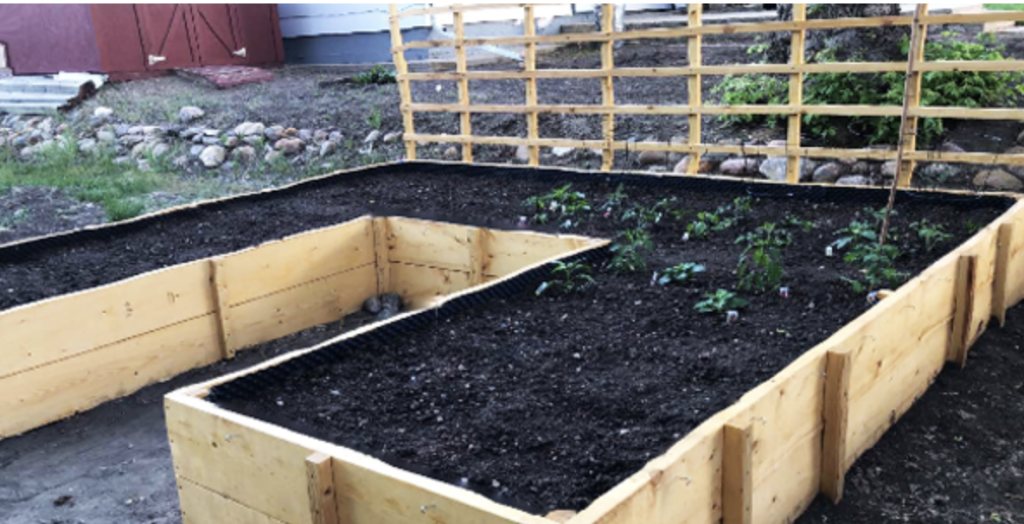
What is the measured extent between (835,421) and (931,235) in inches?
73.1

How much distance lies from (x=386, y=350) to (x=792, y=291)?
189 centimetres

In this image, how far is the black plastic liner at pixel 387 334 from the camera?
320 cm

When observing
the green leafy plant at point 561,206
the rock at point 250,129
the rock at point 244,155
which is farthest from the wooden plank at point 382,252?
the rock at point 250,129

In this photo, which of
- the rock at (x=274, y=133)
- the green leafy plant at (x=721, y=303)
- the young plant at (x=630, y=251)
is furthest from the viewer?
the rock at (x=274, y=133)

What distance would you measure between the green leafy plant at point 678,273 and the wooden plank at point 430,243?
149 cm

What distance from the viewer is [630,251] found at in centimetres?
475

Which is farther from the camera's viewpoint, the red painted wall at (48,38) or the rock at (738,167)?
the red painted wall at (48,38)

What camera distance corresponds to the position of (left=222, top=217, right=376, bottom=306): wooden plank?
5.20 metres

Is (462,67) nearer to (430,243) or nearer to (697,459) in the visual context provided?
(430,243)

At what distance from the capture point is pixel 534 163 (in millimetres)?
7352

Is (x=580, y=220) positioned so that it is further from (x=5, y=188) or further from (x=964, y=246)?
(x=5, y=188)

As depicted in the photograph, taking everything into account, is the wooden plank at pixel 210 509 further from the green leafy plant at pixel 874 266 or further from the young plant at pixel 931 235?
the young plant at pixel 931 235

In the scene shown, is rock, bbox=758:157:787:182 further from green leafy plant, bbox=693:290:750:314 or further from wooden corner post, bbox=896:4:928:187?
green leafy plant, bbox=693:290:750:314

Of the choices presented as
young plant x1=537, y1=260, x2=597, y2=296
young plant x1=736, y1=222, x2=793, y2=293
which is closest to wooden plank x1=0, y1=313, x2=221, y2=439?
young plant x1=537, y1=260, x2=597, y2=296
